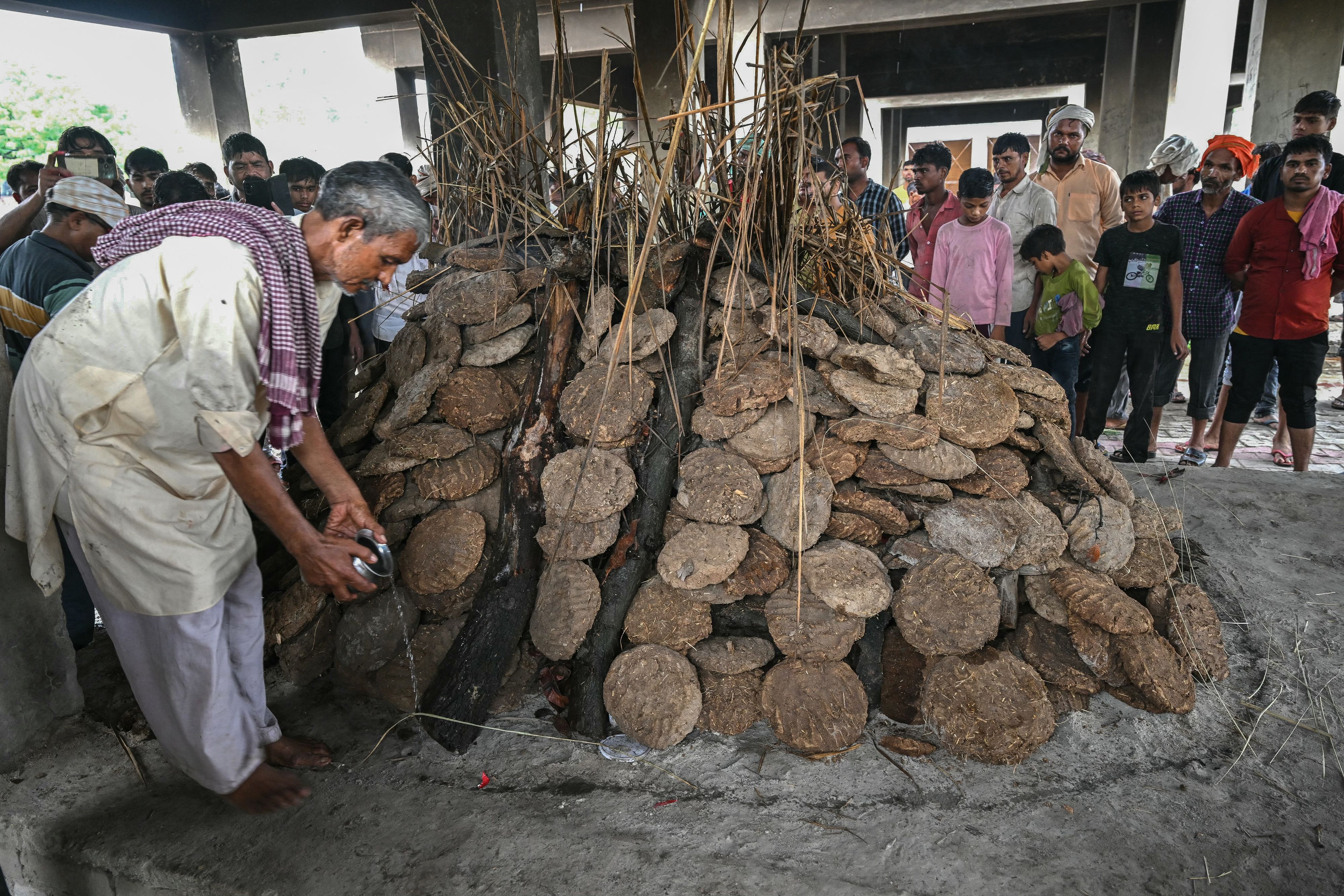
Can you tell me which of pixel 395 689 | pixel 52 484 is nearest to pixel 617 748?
pixel 395 689

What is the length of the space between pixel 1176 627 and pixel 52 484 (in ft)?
9.86

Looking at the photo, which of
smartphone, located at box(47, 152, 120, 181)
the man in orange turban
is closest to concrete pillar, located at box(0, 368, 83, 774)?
smartphone, located at box(47, 152, 120, 181)

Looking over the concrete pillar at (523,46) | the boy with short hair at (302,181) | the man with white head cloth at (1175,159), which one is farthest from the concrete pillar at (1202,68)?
the boy with short hair at (302,181)

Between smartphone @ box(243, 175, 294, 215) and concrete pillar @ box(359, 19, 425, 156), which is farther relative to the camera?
concrete pillar @ box(359, 19, 425, 156)


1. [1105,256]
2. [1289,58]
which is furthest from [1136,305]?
[1289,58]

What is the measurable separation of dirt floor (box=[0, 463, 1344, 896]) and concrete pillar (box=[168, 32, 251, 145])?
9340mm

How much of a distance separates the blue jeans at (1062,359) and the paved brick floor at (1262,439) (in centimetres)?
79

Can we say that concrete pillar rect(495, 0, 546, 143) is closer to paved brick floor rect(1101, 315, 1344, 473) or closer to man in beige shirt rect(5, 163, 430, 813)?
man in beige shirt rect(5, 163, 430, 813)

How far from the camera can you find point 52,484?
1.83 meters

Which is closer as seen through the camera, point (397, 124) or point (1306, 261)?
point (1306, 261)

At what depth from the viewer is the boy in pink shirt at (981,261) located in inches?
150

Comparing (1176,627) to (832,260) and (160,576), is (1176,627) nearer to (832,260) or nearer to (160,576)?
(832,260)

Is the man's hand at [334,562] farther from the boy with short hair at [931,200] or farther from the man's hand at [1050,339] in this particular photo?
the man's hand at [1050,339]

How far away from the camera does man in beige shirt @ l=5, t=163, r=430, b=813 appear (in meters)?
1.68
